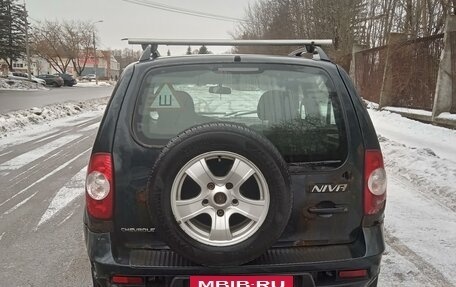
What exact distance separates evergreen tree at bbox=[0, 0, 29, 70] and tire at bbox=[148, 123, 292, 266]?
56863 mm

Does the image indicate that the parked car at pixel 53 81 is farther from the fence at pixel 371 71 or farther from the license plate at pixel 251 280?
the license plate at pixel 251 280

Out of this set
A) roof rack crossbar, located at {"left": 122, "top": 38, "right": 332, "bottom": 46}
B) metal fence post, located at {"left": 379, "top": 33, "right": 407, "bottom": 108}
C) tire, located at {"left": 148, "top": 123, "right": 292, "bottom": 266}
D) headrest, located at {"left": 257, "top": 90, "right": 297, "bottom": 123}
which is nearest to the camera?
tire, located at {"left": 148, "top": 123, "right": 292, "bottom": 266}

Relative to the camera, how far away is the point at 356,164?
2.47 meters

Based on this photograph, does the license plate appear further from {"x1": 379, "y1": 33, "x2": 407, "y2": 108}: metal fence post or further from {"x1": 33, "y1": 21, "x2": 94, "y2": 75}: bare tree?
{"x1": 33, "y1": 21, "x2": 94, "y2": 75}: bare tree

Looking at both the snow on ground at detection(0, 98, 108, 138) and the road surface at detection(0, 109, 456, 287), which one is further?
the snow on ground at detection(0, 98, 108, 138)

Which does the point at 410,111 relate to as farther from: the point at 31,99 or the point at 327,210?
the point at 31,99

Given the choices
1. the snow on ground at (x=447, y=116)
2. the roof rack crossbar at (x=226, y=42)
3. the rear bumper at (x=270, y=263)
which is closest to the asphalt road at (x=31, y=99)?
the snow on ground at (x=447, y=116)

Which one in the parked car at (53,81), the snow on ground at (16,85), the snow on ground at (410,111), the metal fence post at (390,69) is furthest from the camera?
the parked car at (53,81)

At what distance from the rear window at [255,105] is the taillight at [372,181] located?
0.16 metres

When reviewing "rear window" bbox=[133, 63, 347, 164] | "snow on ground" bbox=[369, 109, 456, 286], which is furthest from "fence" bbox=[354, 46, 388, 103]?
"rear window" bbox=[133, 63, 347, 164]

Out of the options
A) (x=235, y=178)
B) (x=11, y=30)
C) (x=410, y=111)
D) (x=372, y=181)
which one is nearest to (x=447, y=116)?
(x=410, y=111)

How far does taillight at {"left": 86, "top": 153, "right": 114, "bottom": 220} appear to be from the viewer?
2395 millimetres

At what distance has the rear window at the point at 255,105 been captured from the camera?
8.14 ft

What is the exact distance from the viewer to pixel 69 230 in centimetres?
464
